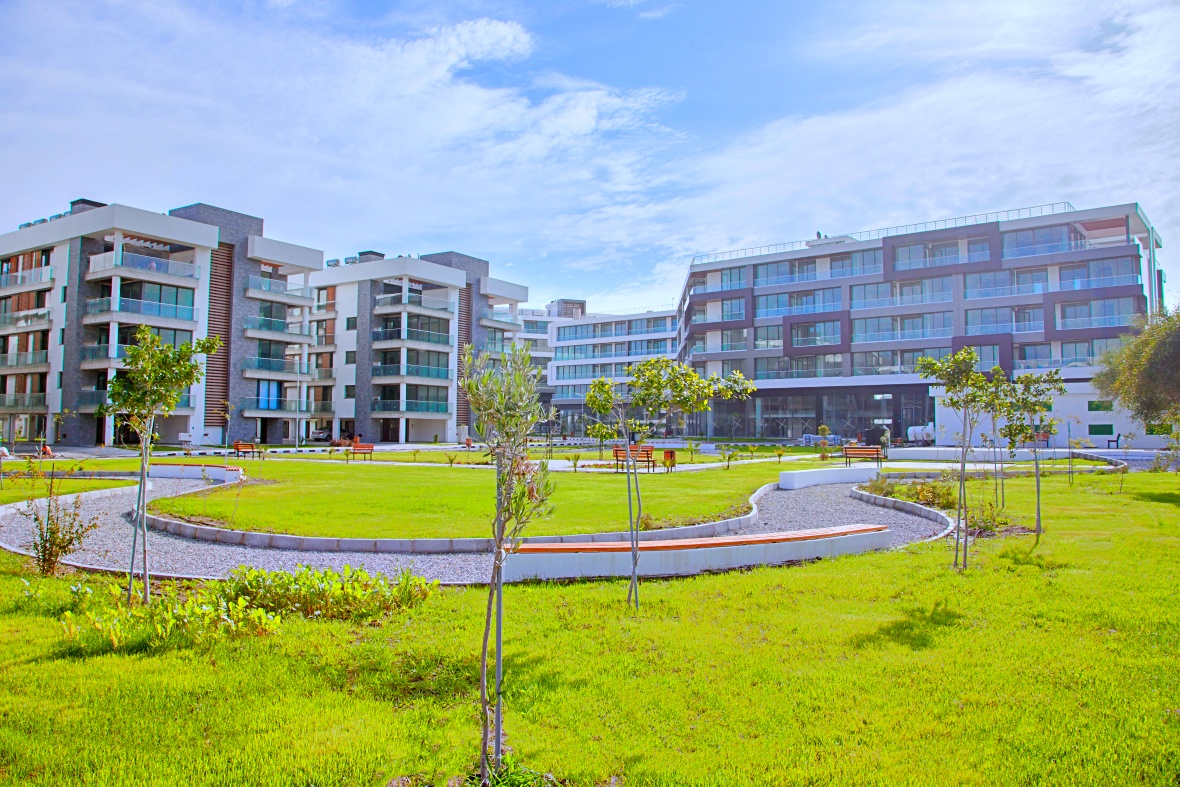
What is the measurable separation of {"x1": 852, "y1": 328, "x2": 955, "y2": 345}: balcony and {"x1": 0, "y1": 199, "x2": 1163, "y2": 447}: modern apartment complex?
17cm

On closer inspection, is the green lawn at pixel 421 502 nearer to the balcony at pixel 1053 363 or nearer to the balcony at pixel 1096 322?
the balcony at pixel 1053 363

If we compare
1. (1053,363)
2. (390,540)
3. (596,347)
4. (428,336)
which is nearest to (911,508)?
(390,540)

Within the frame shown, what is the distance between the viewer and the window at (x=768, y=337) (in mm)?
66006

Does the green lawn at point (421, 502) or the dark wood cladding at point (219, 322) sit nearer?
the green lawn at point (421, 502)

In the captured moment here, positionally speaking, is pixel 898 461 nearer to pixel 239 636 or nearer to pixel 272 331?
pixel 239 636

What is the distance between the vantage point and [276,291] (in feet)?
169

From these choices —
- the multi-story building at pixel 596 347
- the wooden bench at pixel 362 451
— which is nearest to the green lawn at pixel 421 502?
the wooden bench at pixel 362 451

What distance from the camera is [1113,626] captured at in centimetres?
713

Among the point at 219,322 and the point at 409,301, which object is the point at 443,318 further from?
the point at 219,322

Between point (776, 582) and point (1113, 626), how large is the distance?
140 inches

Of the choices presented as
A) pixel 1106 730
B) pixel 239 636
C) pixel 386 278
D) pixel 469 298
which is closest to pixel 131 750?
pixel 239 636

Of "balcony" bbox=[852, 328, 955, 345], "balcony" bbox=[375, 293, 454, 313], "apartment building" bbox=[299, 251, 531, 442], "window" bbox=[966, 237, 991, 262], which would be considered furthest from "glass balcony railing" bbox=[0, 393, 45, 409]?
"window" bbox=[966, 237, 991, 262]

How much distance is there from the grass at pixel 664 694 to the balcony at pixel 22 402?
150 feet

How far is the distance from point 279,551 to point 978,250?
2375 inches
